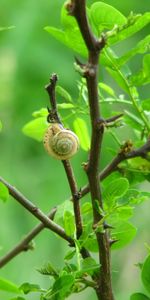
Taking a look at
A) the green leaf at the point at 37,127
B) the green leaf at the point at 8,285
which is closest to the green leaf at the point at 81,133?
the green leaf at the point at 37,127

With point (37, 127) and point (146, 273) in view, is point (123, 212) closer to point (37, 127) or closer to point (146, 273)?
point (146, 273)

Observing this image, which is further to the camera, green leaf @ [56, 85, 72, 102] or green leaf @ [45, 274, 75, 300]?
green leaf @ [56, 85, 72, 102]

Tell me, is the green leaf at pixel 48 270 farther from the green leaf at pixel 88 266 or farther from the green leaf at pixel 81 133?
the green leaf at pixel 81 133

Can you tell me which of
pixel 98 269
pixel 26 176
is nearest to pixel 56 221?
pixel 98 269

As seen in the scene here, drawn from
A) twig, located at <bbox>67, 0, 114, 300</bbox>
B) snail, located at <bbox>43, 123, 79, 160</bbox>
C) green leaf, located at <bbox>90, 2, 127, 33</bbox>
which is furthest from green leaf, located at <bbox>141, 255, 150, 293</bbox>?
green leaf, located at <bbox>90, 2, 127, 33</bbox>

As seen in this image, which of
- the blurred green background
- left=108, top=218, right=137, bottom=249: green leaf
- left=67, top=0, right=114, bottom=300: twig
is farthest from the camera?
the blurred green background

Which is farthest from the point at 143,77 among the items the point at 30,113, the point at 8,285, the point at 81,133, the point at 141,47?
the point at 30,113

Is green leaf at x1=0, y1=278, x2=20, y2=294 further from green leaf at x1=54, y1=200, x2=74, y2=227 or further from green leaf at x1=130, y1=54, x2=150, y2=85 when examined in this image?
green leaf at x1=130, y1=54, x2=150, y2=85
